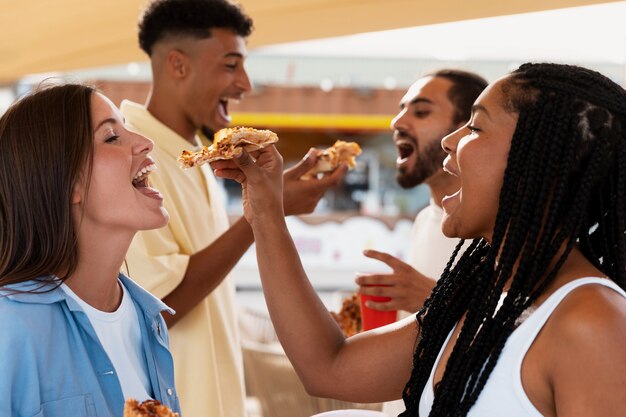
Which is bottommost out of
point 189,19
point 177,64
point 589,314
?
point 589,314

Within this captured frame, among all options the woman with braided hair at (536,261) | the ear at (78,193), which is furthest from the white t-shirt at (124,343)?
the woman with braided hair at (536,261)

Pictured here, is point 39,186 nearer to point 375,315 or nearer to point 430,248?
point 375,315

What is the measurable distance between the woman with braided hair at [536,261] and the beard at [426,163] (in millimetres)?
1181

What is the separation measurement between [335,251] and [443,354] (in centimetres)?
740

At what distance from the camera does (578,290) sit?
4.95ft

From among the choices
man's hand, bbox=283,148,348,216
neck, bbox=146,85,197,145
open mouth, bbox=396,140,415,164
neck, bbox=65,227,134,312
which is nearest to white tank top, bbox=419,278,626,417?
neck, bbox=65,227,134,312

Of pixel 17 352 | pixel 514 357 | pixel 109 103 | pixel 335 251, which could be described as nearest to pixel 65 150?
pixel 109 103

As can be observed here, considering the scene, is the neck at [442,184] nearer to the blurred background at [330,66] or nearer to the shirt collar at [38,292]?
the blurred background at [330,66]

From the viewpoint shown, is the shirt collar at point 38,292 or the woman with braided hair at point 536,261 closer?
the woman with braided hair at point 536,261

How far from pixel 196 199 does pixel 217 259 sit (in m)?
0.32

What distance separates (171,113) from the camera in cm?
305

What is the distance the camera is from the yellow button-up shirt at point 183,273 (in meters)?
2.69

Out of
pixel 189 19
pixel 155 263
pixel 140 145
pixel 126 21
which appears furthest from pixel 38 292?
pixel 126 21

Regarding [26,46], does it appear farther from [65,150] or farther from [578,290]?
[578,290]
